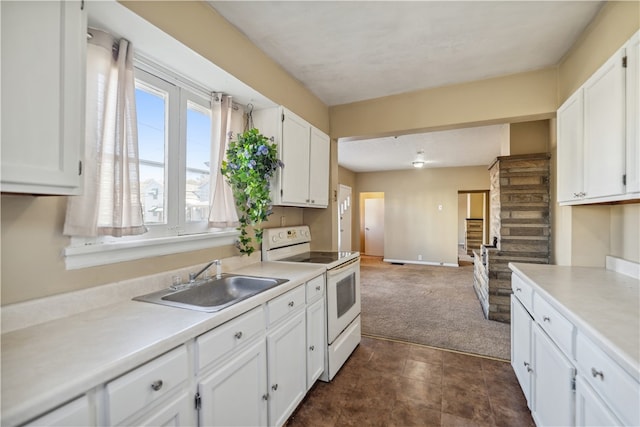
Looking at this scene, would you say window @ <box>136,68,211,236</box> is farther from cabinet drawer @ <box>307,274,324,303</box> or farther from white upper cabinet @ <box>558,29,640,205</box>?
white upper cabinet @ <box>558,29,640,205</box>

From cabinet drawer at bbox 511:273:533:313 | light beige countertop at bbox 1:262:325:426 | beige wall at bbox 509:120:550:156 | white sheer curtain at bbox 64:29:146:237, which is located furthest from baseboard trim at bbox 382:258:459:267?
white sheer curtain at bbox 64:29:146:237

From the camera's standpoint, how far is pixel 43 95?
3.00 ft

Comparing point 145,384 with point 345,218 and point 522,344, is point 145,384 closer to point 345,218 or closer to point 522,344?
point 522,344

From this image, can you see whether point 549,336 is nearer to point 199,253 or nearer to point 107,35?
point 199,253

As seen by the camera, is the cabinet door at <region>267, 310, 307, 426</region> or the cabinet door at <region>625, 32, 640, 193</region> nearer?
the cabinet door at <region>625, 32, 640, 193</region>

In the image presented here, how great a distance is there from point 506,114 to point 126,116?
287cm

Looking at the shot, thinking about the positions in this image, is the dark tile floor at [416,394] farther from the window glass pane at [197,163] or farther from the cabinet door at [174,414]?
the window glass pane at [197,163]

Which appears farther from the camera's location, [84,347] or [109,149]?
[109,149]

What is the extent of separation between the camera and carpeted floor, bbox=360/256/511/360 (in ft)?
9.62

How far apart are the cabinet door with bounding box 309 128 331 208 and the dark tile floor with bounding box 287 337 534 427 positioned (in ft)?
5.06

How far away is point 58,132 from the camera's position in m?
0.95

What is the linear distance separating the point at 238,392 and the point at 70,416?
731 millimetres

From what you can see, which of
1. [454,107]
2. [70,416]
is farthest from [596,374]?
[454,107]

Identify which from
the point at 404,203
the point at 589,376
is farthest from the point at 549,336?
the point at 404,203
